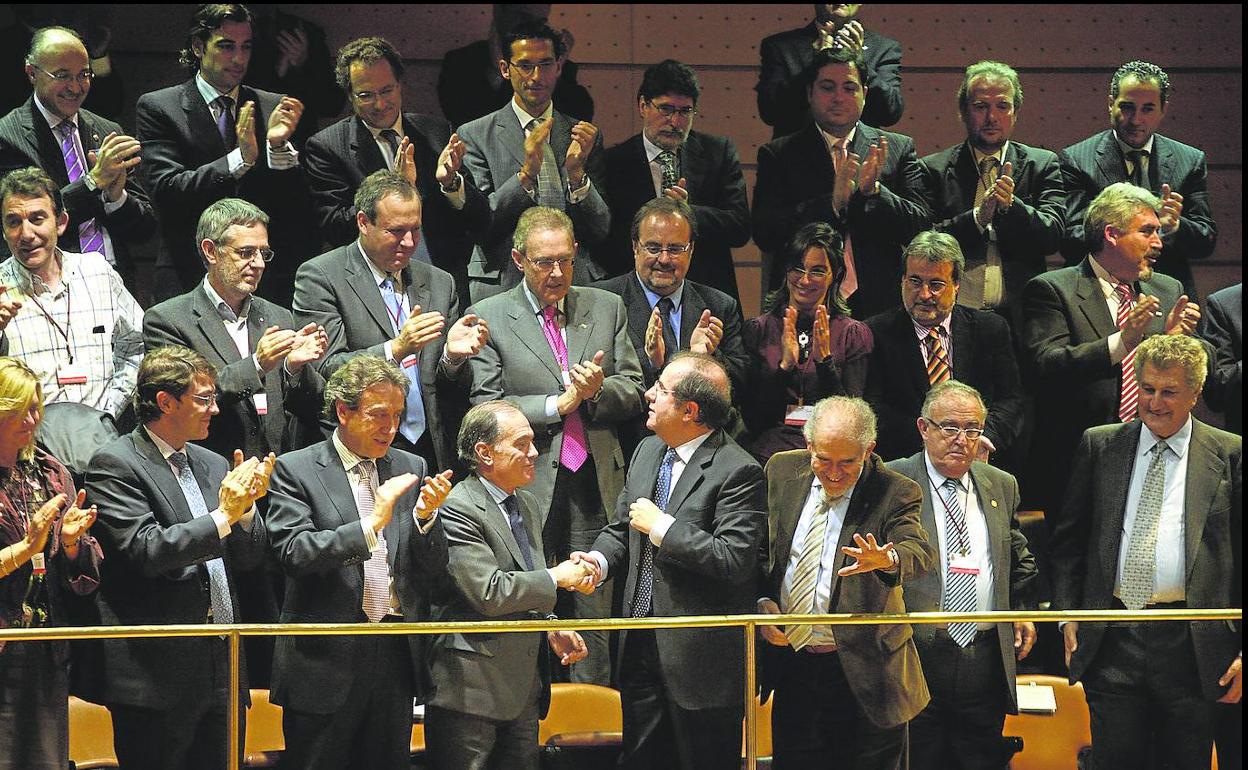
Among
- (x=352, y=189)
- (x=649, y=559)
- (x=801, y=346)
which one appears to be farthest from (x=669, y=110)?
(x=649, y=559)

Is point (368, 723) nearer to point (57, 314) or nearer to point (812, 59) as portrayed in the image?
point (57, 314)

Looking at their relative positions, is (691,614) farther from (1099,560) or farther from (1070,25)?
(1070,25)

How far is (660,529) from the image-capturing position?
4.21 metres

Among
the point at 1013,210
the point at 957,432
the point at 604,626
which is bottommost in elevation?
the point at 604,626

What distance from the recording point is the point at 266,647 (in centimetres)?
381

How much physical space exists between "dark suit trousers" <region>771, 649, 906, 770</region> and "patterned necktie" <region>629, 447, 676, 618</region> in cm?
46

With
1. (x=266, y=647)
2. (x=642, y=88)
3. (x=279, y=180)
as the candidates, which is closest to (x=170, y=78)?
(x=279, y=180)

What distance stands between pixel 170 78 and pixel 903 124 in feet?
10.0

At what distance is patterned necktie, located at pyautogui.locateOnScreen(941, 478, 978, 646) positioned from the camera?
4445mm

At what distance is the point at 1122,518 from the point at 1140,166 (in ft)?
5.30

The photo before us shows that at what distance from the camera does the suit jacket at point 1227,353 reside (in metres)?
5.11

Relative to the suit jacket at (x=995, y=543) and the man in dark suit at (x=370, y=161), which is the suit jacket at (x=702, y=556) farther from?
the man in dark suit at (x=370, y=161)

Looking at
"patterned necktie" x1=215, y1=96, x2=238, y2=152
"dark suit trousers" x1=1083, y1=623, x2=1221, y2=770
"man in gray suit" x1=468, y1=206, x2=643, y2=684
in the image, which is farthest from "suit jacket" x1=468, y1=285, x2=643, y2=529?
"dark suit trousers" x1=1083, y1=623, x2=1221, y2=770

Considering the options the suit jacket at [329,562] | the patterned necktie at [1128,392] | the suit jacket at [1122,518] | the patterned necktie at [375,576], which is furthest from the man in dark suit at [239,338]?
the patterned necktie at [1128,392]
